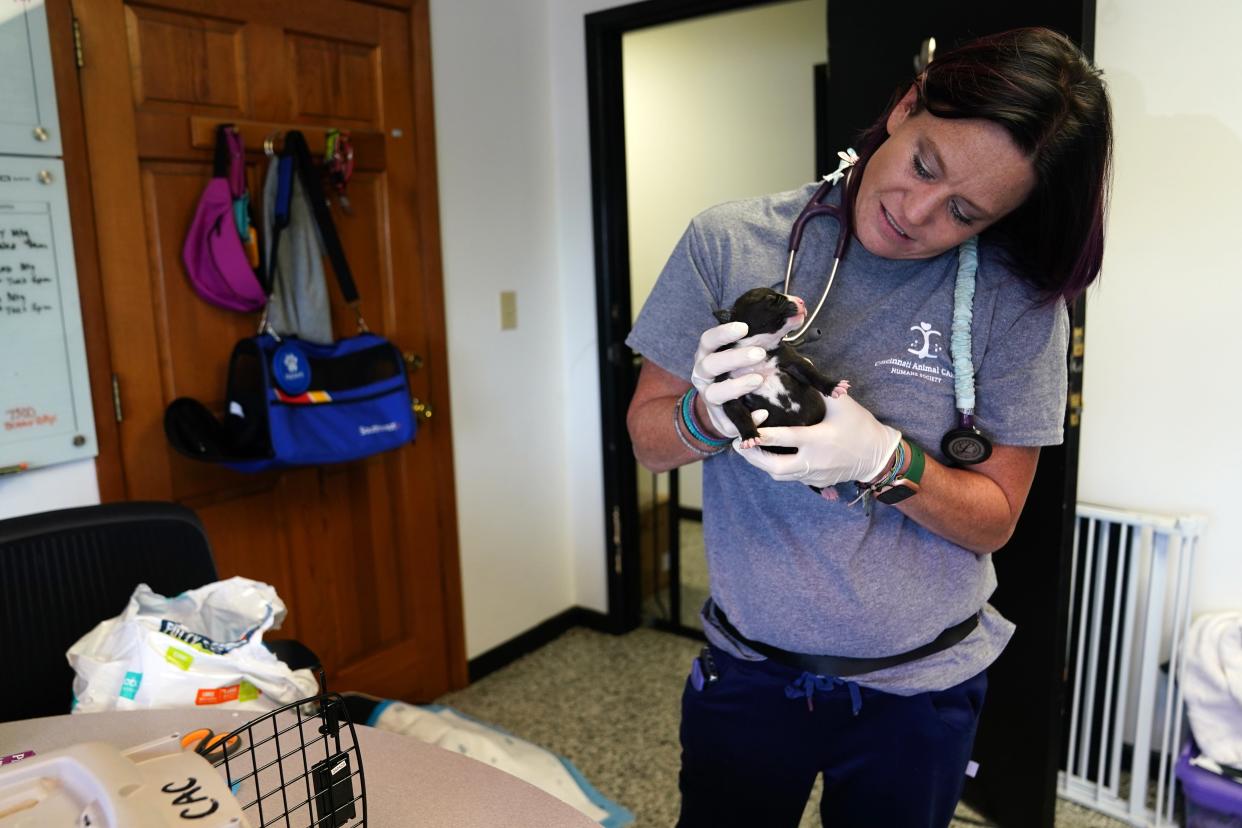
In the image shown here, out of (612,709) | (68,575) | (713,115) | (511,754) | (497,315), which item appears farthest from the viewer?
(713,115)

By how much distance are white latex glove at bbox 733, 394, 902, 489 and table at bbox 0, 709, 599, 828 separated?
387mm

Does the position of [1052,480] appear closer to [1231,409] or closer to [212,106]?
[1231,409]

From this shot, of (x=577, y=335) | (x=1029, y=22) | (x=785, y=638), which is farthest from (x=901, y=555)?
(x=577, y=335)

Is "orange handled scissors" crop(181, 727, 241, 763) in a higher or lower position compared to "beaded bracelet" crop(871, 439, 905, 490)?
lower

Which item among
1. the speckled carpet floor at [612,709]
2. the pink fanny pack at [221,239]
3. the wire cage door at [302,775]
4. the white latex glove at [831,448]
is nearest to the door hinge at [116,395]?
the pink fanny pack at [221,239]

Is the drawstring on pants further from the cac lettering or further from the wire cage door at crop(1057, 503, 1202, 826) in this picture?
the wire cage door at crop(1057, 503, 1202, 826)

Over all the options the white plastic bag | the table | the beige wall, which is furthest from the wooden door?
the beige wall

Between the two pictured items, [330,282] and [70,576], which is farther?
[330,282]

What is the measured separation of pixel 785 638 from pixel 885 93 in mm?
1342

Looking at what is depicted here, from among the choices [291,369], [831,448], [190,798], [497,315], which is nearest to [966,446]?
[831,448]

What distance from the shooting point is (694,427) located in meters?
1.00

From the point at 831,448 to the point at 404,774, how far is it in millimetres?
544

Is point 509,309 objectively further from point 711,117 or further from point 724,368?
point 724,368

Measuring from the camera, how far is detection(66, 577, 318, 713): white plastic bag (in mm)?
1168
